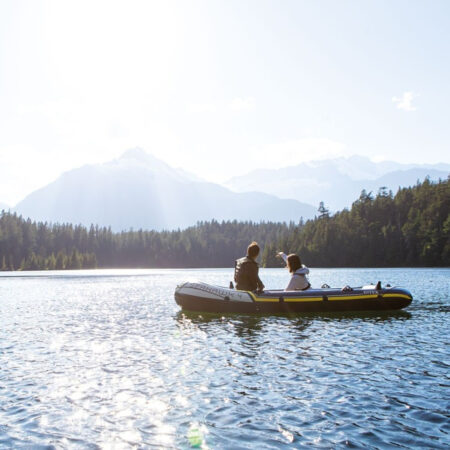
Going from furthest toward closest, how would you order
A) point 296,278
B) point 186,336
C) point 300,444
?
1. point 296,278
2. point 186,336
3. point 300,444

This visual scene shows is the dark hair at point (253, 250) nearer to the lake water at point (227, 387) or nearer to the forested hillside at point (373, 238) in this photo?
the lake water at point (227, 387)

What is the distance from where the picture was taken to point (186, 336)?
18094 mm

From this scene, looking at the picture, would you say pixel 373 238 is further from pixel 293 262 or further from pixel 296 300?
pixel 293 262

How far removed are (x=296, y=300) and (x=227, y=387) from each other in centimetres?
1317

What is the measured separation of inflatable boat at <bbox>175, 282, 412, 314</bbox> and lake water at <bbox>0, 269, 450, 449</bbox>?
126 inches

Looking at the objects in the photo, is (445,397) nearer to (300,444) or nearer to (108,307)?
(300,444)

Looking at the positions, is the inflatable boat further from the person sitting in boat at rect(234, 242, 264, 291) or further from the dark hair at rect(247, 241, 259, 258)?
the dark hair at rect(247, 241, 259, 258)

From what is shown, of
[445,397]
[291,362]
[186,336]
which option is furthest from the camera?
[186,336]

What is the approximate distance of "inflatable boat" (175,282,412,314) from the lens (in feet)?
77.4

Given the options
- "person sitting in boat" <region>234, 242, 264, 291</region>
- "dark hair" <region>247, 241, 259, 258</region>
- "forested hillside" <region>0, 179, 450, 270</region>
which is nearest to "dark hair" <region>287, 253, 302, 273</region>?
"person sitting in boat" <region>234, 242, 264, 291</region>

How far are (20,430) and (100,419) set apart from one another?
4.48ft

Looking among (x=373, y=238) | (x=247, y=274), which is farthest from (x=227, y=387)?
(x=373, y=238)

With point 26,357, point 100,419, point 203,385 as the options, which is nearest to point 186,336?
point 26,357

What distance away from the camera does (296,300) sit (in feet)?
77.3
